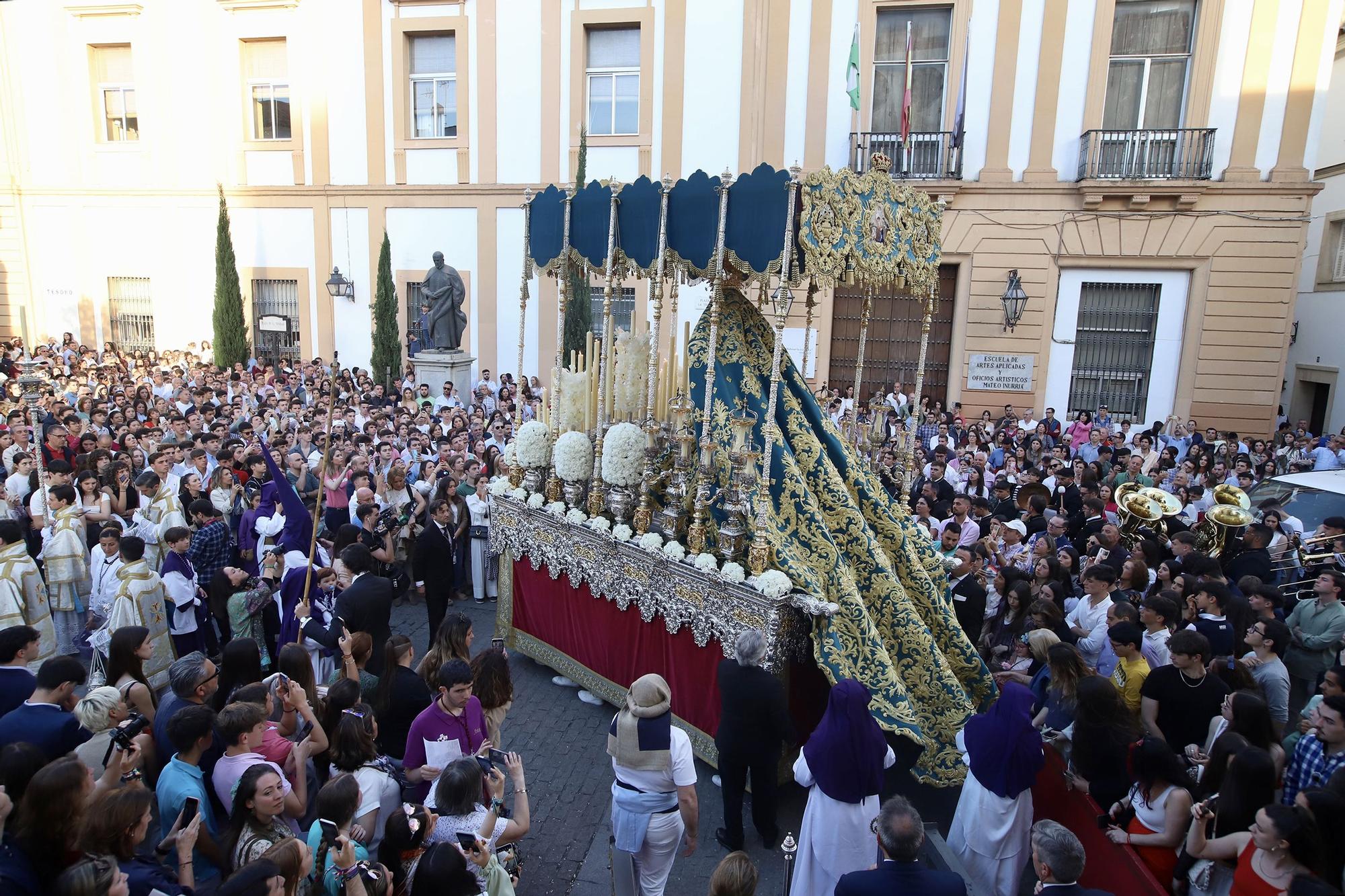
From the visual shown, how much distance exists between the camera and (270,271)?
19.5m

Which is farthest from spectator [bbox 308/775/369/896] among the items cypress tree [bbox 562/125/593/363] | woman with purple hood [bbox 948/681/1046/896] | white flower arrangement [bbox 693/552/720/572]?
cypress tree [bbox 562/125/593/363]

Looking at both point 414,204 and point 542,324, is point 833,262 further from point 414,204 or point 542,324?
point 414,204

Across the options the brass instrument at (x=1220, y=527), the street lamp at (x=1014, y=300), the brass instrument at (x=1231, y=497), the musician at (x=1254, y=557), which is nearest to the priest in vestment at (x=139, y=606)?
the musician at (x=1254, y=557)

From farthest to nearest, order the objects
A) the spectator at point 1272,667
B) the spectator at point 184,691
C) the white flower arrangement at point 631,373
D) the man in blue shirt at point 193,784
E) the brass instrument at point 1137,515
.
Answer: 1. the brass instrument at point 1137,515
2. the white flower arrangement at point 631,373
3. the spectator at point 1272,667
4. the spectator at point 184,691
5. the man in blue shirt at point 193,784

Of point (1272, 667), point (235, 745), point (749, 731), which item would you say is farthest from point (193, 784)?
point (1272, 667)

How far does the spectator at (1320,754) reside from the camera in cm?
353

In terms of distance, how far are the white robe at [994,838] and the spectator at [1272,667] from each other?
64.9 inches

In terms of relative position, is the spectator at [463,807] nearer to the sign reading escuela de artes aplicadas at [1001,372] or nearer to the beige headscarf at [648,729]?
the beige headscarf at [648,729]

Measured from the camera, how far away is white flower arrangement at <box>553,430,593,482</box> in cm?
663

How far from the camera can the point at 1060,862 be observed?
2.97m

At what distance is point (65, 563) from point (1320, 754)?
8292 millimetres

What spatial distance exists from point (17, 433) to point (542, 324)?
1127 centimetres

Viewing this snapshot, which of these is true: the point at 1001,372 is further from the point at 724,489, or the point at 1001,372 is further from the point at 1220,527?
the point at 724,489

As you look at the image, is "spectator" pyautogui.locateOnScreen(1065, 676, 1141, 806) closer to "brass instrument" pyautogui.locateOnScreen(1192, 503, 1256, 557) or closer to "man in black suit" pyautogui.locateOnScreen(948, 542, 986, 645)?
"man in black suit" pyautogui.locateOnScreen(948, 542, 986, 645)
